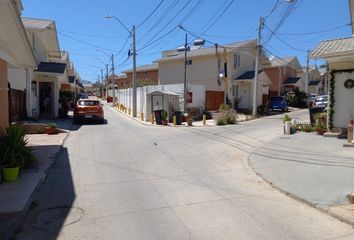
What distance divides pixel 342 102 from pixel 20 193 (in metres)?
14.3

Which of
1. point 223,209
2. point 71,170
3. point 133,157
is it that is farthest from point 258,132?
point 223,209

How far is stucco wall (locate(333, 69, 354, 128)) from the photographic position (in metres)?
17.0

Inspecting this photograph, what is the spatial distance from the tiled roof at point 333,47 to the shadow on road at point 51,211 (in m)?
12.0

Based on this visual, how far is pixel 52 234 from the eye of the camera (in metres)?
5.76

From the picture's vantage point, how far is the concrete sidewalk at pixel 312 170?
748 cm

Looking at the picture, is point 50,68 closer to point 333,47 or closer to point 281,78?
point 333,47

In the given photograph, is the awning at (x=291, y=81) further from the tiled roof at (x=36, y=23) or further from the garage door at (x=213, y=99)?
the tiled roof at (x=36, y=23)

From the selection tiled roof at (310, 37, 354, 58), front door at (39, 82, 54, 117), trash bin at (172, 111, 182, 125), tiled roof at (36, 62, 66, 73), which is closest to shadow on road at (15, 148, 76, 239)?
tiled roof at (310, 37, 354, 58)

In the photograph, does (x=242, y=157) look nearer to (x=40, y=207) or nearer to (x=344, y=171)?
(x=344, y=171)

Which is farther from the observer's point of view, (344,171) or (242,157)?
(242,157)

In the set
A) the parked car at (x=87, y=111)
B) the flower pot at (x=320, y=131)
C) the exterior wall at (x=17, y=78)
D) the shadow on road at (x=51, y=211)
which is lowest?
the shadow on road at (x=51, y=211)

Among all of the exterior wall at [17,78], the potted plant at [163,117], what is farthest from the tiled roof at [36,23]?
the potted plant at [163,117]

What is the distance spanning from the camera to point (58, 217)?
6.56 metres

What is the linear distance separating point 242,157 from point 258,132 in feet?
24.7
